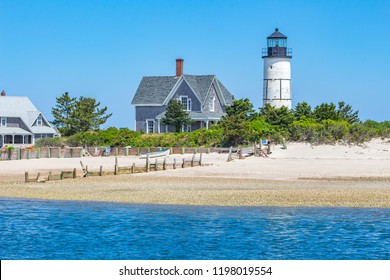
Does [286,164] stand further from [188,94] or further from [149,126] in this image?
[149,126]

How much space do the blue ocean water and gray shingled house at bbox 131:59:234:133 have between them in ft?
133

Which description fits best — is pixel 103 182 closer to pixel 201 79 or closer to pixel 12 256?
pixel 12 256

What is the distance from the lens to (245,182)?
42188 millimetres

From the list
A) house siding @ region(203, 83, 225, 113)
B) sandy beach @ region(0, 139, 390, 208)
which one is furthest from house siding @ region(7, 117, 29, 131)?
sandy beach @ region(0, 139, 390, 208)

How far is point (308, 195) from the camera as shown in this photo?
35844 mm

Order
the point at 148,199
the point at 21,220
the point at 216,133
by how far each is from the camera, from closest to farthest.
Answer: the point at 21,220 < the point at 148,199 < the point at 216,133

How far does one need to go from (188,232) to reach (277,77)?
49.3 meters

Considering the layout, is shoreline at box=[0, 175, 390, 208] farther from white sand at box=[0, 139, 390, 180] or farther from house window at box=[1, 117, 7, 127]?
house window at box=[1, 117, 7, 127]

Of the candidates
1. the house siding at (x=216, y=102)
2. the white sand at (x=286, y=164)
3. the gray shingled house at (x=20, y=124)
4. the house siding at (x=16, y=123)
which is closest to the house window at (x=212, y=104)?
the house siding at (x=216, y=102)

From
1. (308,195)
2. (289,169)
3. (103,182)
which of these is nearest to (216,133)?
(289,169)

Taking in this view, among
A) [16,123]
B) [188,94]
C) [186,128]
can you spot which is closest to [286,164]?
[186,128]

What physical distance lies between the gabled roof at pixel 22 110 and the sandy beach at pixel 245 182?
20.6 m

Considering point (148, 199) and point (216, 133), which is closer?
point (148, 199)
